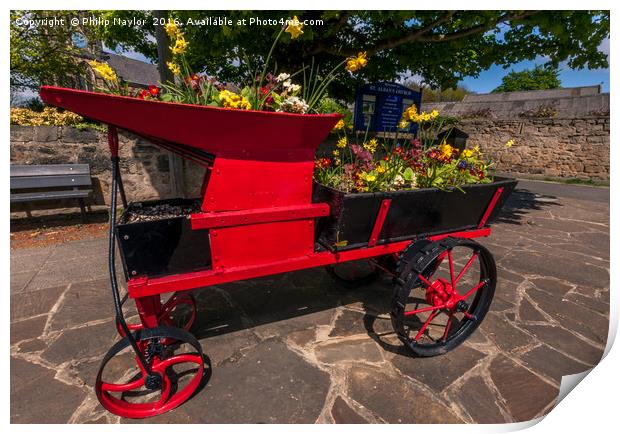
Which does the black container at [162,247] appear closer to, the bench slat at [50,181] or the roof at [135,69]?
the bench slat at [50,181]

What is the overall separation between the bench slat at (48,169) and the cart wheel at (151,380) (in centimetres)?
405

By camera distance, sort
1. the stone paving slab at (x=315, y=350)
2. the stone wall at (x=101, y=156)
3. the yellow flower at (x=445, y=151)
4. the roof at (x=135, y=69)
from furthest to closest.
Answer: the roof at (x=135, y=69)
the stone wall at (x=101, y=156)
the yellow flower at (x=445, y=151)
the stone paving slab at (x=315, y=350)

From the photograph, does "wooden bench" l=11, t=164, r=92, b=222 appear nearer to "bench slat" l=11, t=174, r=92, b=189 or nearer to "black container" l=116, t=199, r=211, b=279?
"bench slat" l=11, t=174, r=92, b=189

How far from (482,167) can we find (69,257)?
195 inches

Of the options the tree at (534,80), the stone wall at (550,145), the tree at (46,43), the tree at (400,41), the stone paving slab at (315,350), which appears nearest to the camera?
the stone paving slab at (315,350)

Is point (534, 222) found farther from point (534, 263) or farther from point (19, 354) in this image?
point (19, 354)

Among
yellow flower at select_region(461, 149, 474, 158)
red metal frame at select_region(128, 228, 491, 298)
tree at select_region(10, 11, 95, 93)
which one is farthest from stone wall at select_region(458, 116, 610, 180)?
tree at select_region(10, 11, 95, 93)

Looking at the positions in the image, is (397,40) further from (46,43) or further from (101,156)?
(46,43)

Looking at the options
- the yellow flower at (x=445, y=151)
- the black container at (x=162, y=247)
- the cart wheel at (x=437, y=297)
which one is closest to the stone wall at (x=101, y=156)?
the black container at (x=162, y=247)

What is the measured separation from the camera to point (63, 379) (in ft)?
6.72

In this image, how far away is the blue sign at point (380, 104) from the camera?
21.8 feet

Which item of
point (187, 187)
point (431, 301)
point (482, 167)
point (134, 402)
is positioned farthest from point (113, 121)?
point (187, 187)

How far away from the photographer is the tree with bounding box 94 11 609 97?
4.18 m

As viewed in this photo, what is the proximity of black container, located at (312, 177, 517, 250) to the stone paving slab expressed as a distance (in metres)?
0.92
